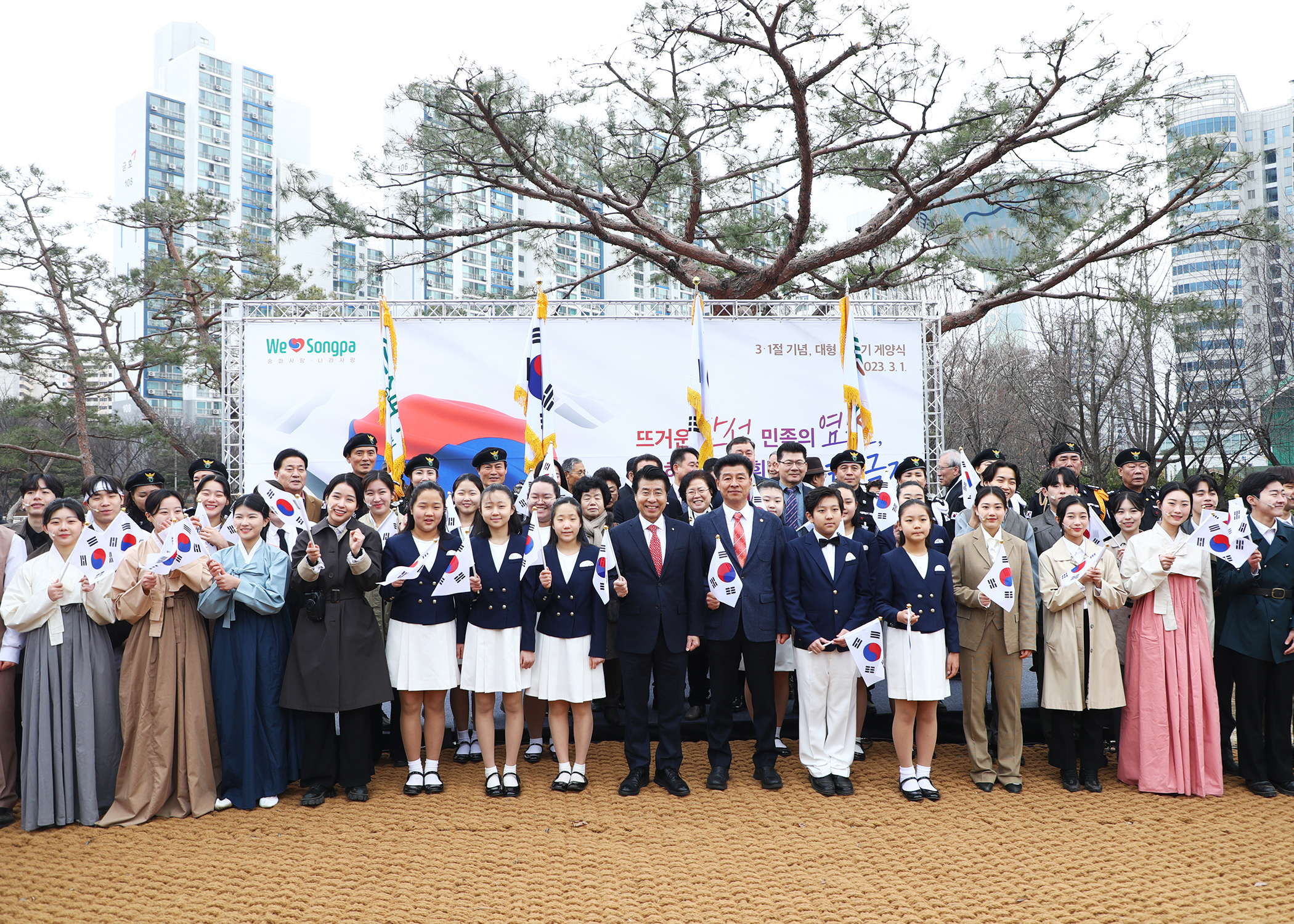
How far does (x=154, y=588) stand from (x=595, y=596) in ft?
7.05

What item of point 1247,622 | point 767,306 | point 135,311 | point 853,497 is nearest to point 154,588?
point 853,497

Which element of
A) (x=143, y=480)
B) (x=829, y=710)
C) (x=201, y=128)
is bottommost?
(x=829, y=710)

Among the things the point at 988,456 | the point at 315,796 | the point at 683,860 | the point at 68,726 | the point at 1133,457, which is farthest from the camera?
the point at 988,456

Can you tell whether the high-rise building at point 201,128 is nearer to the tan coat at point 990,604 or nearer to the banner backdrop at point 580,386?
the banner backdrop at point 580,386

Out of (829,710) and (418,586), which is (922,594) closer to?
(829,710)

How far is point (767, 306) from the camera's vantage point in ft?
30.5

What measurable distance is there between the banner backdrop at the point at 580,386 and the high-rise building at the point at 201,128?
50.1 meters

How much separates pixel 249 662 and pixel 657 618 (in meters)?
2.04

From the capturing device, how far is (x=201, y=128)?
5897cm

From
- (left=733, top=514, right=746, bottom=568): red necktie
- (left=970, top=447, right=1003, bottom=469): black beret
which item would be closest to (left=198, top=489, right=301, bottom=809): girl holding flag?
(left=733, top=514, right=746, bottom=568): red necktie

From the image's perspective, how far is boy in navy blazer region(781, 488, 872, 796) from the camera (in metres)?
4.55

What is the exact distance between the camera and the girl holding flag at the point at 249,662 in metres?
4.25

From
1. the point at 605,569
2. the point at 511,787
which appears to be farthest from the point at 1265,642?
the point at 511,787

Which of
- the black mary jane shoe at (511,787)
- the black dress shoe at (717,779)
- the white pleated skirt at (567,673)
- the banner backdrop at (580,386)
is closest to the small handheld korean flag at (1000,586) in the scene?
the black dress shoe at (717,779)
